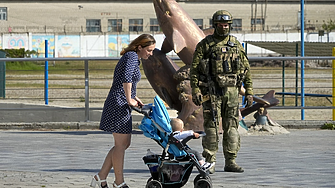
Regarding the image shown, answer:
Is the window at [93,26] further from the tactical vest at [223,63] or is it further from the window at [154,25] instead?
the tactical vest at [223,63]

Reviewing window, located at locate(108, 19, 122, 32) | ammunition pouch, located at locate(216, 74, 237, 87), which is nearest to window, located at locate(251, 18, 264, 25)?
window, located at locate(108, 19, 122, 32)

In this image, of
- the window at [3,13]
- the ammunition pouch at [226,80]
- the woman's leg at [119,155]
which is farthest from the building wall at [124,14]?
the woman's leg at [119,155]

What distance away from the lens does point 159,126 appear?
6.30 meters

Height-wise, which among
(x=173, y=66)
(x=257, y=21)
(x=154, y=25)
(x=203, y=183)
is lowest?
(x=203, y=183)

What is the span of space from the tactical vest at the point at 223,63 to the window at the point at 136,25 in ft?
185

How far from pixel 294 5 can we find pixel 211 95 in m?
60.3

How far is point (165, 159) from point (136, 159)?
2.42m

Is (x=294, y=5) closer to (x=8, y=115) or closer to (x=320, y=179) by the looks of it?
(x=8, y=115)

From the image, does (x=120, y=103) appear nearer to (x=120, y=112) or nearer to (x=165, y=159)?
(x=120, y=112)

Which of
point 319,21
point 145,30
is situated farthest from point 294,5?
point 145,30

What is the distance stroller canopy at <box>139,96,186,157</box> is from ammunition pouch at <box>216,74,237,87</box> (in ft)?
4.12

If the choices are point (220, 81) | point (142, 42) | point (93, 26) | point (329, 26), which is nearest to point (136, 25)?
point (93, 26)

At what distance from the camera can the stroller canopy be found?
628 cm

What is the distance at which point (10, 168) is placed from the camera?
7.93m
